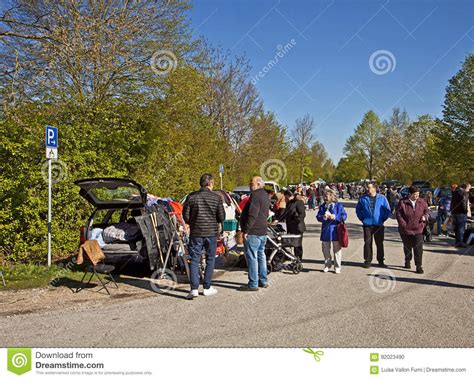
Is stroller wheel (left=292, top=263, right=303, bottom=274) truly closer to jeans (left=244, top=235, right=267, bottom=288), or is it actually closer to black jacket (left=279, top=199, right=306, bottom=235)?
black jacket (left=279, top=199, right=306, bottom=235)

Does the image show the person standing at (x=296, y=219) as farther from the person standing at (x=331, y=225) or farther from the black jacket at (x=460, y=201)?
the black jacket at (x=460, y=201)

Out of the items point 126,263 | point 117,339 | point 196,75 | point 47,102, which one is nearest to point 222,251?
point 126,263

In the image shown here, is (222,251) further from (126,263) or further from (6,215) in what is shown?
(6,215)

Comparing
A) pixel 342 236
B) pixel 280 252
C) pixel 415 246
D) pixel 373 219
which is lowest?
pixel 280 252

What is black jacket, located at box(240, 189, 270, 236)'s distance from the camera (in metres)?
7.56

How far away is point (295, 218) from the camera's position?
32.1 ft

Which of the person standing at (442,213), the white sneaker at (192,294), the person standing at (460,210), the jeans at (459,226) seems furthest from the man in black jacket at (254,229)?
Answer: the person standing at (442,213)

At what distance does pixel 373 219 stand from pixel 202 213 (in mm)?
4434

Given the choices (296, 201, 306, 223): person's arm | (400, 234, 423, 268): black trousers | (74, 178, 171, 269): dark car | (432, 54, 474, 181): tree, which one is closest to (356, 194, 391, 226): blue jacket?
(400, 234, 423, 268): black trousers

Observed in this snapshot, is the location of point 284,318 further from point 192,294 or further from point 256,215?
point 256,215

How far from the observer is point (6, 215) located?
9.21m

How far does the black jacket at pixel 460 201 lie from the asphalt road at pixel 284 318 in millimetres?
4944

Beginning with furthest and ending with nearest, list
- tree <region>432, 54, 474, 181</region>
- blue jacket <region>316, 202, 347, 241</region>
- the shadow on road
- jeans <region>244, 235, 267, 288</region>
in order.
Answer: tree <region>432, 54, 474, 181</region> → blue jacket <region>316, 202, 347, 241</region> → the shadow on road → jeans <region>244, 235, 267, 288</region>

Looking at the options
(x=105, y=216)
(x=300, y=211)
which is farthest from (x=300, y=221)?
(x=105, y=216)
